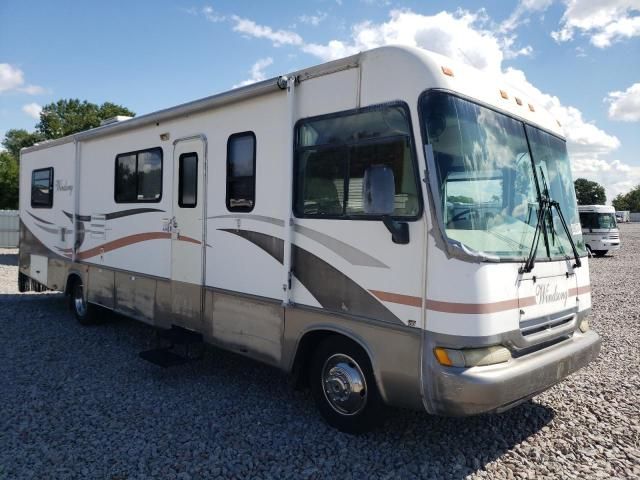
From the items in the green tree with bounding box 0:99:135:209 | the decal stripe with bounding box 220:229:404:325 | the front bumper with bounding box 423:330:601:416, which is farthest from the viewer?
the green tree with bounding box 0:99:135:209

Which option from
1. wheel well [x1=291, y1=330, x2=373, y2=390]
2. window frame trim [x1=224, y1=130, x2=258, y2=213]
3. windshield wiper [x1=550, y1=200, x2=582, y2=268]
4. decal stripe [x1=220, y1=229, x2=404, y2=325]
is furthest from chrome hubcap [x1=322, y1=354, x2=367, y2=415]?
windshield wiper [x1=550, y1=200, x2=582, y2=268]

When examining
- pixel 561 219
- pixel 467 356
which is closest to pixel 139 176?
pixel 467 356

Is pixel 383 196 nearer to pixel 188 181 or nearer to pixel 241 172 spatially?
pixel 241 172

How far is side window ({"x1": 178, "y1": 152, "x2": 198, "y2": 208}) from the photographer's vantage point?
5516 millimetres

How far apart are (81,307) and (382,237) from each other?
6.04 meters

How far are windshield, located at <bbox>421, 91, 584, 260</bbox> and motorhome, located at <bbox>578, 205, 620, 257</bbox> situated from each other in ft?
65.6

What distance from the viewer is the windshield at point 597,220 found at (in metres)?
21.6

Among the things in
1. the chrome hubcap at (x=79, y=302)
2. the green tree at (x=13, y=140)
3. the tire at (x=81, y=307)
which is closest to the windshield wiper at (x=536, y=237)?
the tire at (x=81, y=307)

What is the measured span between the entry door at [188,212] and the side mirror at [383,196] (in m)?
2.44

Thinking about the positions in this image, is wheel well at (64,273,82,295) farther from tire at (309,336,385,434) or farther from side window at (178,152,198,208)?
tire at (309,336,385,434)

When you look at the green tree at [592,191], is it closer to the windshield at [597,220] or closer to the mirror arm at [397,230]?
the windshield at [597,220]

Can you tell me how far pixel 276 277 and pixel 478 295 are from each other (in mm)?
1923

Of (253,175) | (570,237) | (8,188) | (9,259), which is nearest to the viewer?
(570,237)

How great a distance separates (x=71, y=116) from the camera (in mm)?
41562
